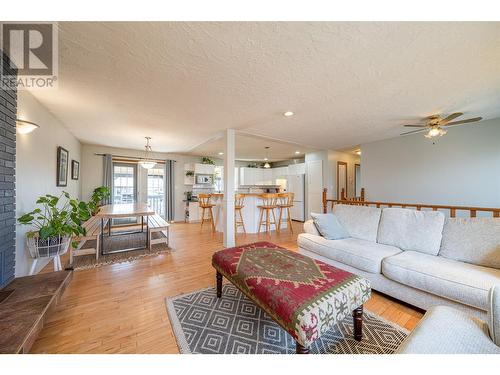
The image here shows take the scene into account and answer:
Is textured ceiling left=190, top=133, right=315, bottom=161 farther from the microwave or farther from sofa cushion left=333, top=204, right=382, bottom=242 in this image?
sofa cushion left=333, top=204, right=382, bottom=242

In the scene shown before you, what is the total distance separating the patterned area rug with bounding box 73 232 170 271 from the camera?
2.82 metres

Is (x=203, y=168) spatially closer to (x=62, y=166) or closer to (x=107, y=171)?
(x=107, y=171)

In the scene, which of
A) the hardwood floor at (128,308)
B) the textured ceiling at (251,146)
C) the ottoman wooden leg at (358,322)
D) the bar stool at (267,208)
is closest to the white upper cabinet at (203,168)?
the textured ceiling at (251,146)

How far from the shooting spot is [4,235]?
1810 millimetres

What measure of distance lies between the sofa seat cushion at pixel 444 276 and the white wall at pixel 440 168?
2682 millimetres

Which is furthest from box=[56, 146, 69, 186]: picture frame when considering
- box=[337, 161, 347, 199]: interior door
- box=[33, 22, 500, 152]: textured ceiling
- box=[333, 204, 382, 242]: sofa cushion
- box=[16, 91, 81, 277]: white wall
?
box=[337, 161, 347, 199]: interior door

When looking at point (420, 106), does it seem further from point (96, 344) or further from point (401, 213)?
point (96, 344)

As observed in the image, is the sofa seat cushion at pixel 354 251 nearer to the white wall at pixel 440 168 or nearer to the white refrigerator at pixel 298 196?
the white wall at pixel 440 168

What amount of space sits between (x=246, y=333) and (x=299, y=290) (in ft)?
2.13

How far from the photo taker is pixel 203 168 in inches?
269

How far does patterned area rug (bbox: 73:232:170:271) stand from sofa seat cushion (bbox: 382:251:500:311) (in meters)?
3.40

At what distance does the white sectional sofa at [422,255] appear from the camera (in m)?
1.53

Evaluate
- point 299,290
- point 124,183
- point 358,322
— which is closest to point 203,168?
point 124,183
